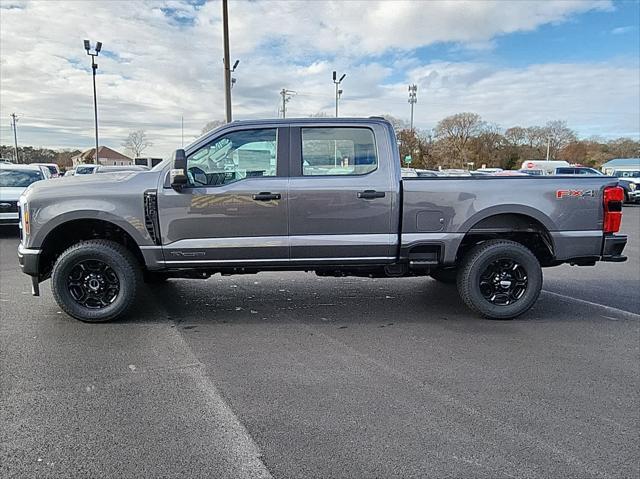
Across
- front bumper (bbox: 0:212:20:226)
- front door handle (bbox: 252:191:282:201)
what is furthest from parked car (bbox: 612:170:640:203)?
front bumper (bbox: 0:212:20:226)

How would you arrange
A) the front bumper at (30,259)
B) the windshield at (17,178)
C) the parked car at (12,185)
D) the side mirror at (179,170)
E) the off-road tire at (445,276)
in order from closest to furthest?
the side mirror at (179,170)
the front bumper at (30,259)
the off-road tire at (445,276)
the parked car at (12,185)
the windshield at (17,178)

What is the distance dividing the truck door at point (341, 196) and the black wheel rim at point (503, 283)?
43.8 inches

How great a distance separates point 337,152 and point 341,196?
493 millimetres

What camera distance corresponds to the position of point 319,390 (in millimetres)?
3564

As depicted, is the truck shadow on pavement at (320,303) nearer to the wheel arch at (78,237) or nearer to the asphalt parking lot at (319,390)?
the asphalt parking lot at (319,390)

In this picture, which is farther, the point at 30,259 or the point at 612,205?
the point at 612,205

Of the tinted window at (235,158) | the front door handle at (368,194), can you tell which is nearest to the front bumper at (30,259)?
the tinted window at (235,158)

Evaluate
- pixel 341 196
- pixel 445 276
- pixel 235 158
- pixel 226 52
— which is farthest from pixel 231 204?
pixel 226 52

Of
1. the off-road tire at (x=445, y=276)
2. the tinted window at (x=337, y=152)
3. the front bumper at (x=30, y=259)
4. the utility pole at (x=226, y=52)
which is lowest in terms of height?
the off-road tire at (x=445, y=276)

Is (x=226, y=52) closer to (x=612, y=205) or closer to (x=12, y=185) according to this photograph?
(x=12, y=185)

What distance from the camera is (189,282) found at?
7.04 m

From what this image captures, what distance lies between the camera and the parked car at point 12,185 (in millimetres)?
11348

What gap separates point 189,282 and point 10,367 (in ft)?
10.5

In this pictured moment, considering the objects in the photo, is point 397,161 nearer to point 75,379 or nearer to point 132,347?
point 132,347
